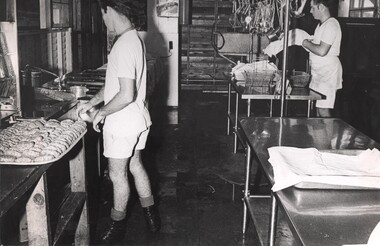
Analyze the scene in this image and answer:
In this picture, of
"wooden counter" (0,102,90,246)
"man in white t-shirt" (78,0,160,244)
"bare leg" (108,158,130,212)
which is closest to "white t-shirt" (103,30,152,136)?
"man in white t-shirt" (78,0,160,244)

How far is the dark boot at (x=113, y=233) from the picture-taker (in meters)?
3.12

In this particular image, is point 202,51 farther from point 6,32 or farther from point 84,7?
point 6,32

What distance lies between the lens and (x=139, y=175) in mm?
3152

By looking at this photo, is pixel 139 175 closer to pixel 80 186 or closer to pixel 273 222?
pixel 80 186

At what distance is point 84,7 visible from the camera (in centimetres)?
552

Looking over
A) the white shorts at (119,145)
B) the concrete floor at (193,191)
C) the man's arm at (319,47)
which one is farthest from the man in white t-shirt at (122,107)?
the man's arm at (319,47)

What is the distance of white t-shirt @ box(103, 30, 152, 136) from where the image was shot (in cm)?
273

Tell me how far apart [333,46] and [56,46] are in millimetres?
3106

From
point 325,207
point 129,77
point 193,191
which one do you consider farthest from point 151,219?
point 325,207

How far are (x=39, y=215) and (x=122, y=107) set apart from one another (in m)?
0.90

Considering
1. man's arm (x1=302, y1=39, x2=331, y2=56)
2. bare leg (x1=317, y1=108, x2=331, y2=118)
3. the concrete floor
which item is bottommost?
the concrete floor

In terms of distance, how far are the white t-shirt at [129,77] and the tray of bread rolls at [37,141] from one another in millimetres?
244

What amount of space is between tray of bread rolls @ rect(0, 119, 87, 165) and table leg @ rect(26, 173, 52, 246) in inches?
4.6

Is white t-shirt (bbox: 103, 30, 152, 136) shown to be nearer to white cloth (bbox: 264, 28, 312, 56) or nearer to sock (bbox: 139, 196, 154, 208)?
sock (bbox: 139, 196, 154, 208)
